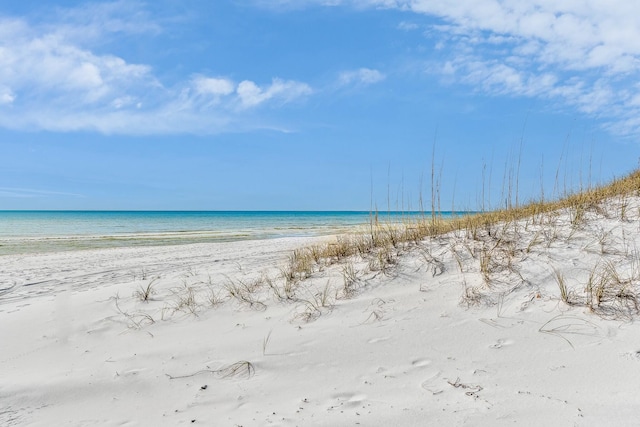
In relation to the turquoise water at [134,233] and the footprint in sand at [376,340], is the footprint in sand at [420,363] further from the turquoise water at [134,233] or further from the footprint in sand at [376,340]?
the turquoise water at [134,233]

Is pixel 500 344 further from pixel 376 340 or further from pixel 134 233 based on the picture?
pixel 134 233

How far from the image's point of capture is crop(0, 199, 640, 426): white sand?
8.10ft

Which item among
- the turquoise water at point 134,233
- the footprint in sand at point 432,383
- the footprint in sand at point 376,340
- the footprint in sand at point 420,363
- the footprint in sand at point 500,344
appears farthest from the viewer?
the turquoise water at point 134,233

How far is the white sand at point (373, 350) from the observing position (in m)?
2.47

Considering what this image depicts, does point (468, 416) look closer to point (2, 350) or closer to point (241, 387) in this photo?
point (241, 387)

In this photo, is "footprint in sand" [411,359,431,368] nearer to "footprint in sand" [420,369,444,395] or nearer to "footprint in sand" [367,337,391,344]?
"footprint in sand" [420,369,444,395]

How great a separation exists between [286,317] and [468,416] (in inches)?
76.3

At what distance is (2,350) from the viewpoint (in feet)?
12.6

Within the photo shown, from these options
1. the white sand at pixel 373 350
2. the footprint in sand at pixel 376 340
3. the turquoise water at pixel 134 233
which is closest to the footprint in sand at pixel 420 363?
the white sand at pixel 373 350

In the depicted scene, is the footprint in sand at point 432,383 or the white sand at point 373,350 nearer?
the white sand at point 373,350

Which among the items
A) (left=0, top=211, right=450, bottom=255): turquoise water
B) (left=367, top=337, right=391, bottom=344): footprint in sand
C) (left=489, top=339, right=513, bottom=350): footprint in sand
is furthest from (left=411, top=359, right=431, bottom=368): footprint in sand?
(left=0, top=211, right=450, bottom=255): turquoise water

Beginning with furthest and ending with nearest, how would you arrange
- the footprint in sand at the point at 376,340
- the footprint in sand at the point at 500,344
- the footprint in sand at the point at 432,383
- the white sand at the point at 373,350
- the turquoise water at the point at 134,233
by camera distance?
1. the turquoise water at the point at 134,233
2. the footprint in sand at the point at 376,340
3. the footprint in sand at the point at 500,344
4. the footprint in sand at the point at 432,383
5. the white sand at the point at 373,350

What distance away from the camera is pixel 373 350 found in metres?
3.12

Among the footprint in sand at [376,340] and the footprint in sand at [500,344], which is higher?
the footprint in sand at [500,344]
